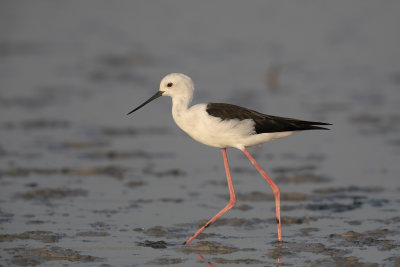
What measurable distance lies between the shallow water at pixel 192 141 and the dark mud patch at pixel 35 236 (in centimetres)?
2

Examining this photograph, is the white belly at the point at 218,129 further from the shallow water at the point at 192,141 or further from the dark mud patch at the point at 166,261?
the dark mud patch at the point at 166,261

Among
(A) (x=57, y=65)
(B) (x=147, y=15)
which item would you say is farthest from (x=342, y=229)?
(B) (x=147, y=15)

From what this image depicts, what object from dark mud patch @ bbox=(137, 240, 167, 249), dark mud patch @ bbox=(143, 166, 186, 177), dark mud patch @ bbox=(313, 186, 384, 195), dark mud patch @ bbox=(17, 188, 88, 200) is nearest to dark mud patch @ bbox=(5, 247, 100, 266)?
dark mud patch @ bbox=(137, 240, 167, 249)

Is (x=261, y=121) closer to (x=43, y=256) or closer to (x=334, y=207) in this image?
(x=334, y=207)

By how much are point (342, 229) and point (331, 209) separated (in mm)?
685

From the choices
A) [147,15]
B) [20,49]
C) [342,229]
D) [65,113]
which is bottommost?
[342,229]

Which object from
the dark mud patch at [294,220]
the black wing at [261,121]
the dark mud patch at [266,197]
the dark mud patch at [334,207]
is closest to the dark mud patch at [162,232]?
the dark mud patch at [294,220]

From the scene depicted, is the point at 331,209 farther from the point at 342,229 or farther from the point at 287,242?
the point at 287,242

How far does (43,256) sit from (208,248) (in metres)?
1.31

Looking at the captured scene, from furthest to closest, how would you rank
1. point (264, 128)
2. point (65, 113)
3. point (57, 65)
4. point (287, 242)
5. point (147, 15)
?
point (147, 15) → point (57, 65) → point (65, 113) → point (264, 128) → point (287, 242)

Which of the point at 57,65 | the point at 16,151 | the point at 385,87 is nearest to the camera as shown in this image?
the point at 16,151

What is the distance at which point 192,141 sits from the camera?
10648 mm

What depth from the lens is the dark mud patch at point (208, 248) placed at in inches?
257

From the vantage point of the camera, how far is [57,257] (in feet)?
20.4
